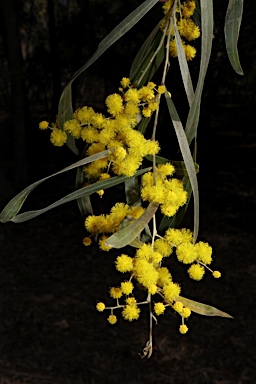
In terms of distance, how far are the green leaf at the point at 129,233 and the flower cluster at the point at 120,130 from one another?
4 cm

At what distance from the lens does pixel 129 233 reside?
464 millimetres

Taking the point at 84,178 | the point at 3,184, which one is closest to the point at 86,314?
the point at 3,184

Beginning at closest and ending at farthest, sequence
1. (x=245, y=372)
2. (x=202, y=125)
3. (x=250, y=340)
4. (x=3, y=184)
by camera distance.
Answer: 1. (x=245, y=372)
2. (x=250, y=340)
3. (x=3, y=184)
4. (x=202, y=125)

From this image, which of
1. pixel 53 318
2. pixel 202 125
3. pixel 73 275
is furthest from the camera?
pixel 202 125

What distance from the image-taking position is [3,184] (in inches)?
154

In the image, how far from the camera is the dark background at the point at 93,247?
8.14ft

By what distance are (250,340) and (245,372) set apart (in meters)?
0.22

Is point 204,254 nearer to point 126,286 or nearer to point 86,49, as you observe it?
point 126,286

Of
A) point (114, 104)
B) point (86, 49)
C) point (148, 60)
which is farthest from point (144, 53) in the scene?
point (86, 49)

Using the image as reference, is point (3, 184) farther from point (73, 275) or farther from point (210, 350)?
point (210, 350)

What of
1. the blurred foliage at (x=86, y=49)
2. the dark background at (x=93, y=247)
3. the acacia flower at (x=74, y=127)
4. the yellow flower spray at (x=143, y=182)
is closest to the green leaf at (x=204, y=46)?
the yellow flower spray at (x=143, y=182)

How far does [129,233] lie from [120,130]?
0.10 m

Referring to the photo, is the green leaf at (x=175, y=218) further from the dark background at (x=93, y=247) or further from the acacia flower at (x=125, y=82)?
the dark background at (x=93, y=247)

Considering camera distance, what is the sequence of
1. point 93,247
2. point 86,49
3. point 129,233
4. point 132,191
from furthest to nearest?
point 86,49
point 93,247
point 132,191
point 129,233
